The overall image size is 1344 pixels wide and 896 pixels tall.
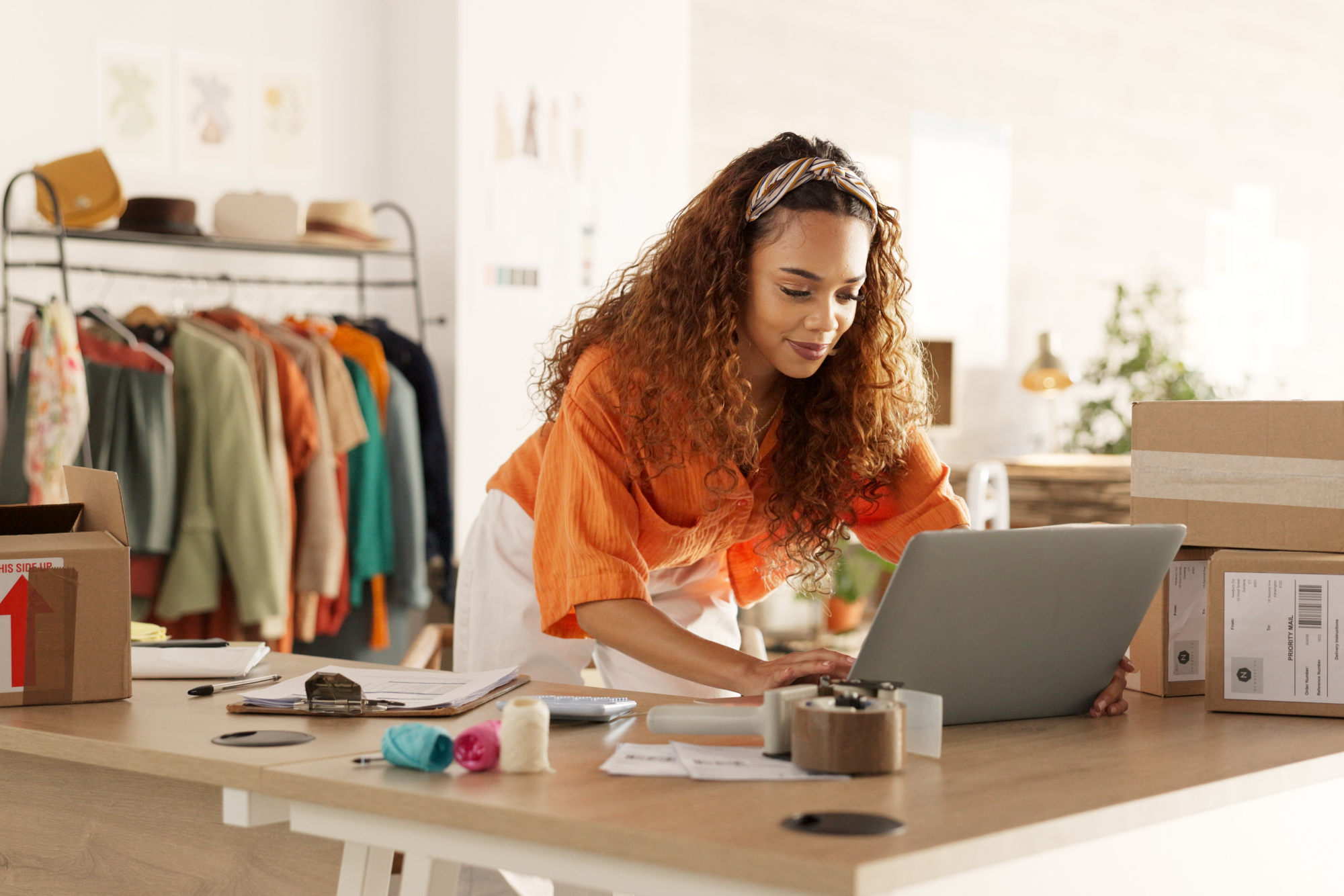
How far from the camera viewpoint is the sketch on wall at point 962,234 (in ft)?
19.7

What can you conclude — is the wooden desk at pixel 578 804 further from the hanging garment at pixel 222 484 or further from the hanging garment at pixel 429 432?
the hanging garment at pixel 429 432

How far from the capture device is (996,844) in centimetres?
105

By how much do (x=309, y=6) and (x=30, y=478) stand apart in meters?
1.71

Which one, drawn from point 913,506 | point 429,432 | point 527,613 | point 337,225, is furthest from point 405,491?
point 913,506

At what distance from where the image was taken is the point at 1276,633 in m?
1.62

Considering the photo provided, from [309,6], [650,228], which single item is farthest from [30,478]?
[650,228]

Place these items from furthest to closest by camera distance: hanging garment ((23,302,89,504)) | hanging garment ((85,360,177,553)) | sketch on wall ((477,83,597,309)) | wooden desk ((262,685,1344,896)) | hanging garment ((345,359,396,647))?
sketch on wall ((477,83,597,309))
hanging garment ((345,359,396,647))
hanging garment ((85,360,177,553))
hanging garment ((23,302,89,504))
wooden desk ((262,685,1344,896))

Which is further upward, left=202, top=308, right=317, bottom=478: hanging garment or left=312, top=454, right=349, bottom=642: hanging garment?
left=202, top=308, right=317, bottom=478: hanging garment

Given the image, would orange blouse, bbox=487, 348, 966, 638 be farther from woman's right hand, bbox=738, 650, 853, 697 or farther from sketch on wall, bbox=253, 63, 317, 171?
sketch on wall, bbox=253, 63, 317, 171

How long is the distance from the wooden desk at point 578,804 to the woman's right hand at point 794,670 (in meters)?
0.12

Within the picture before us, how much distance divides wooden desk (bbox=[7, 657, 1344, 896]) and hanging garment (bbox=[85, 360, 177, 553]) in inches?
69.7

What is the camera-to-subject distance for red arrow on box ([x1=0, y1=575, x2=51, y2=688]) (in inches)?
60.1

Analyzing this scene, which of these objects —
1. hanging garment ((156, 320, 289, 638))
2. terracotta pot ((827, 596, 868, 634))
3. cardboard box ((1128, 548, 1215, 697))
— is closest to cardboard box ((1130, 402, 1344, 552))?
cardboard box ((1128, 548, 1215, 697))

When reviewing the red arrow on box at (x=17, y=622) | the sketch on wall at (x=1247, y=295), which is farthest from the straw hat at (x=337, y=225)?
the sketch on wall at (x=1247, y=295)
